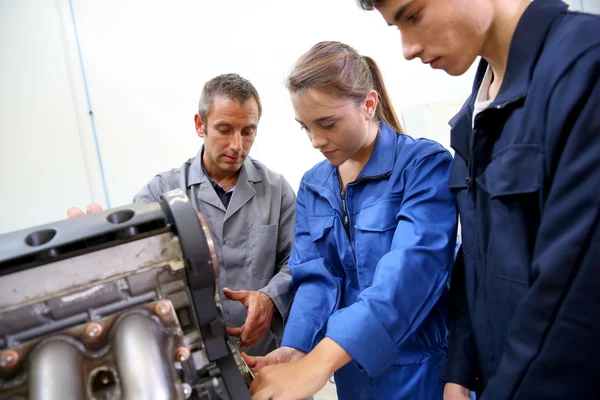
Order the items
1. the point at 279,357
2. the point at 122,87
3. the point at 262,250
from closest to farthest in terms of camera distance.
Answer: the point at 279,357, the point at 262,250, the point at 122,87

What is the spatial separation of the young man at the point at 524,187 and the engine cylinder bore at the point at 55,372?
559 mm

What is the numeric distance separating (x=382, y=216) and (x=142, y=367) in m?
0.56

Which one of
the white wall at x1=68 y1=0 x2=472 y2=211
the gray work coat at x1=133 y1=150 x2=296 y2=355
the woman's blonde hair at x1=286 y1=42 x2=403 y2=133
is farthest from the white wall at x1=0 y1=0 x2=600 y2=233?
the woman's blonde hair at x1=286 y1=42 x2=403 y2=133

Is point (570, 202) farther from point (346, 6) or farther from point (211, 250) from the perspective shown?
point (346, 6)

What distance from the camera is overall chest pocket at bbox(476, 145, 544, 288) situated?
0.52 meters

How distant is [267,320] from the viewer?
102 cm

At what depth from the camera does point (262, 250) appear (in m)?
1.33

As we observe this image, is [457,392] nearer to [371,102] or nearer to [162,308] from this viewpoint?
[162,308]

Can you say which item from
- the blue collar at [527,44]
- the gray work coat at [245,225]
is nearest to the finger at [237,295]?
the gray work coat at [245,225]

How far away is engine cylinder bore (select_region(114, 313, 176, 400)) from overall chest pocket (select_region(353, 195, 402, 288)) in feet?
1.61

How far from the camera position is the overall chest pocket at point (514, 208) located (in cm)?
52

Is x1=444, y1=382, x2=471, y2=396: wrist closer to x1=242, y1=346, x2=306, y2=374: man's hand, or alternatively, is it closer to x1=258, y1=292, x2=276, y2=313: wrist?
x1=242, y1=346, x2=306, y2=374: man's hand

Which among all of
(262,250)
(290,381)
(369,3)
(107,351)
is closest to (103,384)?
(107,351)

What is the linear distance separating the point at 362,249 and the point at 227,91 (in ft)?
2.60
